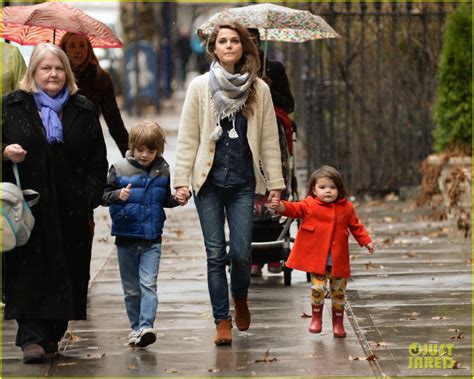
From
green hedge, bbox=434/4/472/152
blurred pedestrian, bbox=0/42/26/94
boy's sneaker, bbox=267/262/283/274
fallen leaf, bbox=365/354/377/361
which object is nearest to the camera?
fallen leaf, bbox=365/354/377/361

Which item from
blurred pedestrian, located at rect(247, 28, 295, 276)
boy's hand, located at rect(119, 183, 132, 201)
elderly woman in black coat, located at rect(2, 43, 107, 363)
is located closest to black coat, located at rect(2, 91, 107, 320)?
elderly woman in black coat, located at rect(2, 43, 107, 363)

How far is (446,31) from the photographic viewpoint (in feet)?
47.6

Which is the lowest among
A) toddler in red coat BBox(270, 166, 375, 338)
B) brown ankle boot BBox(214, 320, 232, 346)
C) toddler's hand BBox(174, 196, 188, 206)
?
brown ankle boot BBox(214, 320, 232, 346)

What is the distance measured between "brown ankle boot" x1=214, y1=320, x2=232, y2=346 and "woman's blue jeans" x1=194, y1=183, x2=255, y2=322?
38 mm

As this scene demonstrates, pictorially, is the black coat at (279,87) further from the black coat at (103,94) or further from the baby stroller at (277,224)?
the black coat at (103,94)

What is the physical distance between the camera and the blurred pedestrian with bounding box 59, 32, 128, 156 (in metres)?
9.44

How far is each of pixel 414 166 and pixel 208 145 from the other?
8.28 metres

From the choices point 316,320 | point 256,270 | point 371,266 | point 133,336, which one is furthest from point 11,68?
point 371,266

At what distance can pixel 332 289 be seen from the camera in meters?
8.25

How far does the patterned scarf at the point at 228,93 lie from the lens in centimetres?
796

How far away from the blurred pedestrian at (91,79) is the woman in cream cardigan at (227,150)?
59.1 inches

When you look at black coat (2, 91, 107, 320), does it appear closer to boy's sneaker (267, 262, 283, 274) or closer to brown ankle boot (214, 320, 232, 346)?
brown ankle boot (214, 320, 232, 346)

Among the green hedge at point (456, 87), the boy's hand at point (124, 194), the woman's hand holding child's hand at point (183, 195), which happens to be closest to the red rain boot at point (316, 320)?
the woman's hand holding child's hand at point (183, 195)

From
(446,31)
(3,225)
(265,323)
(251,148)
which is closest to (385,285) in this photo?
(265,323)
